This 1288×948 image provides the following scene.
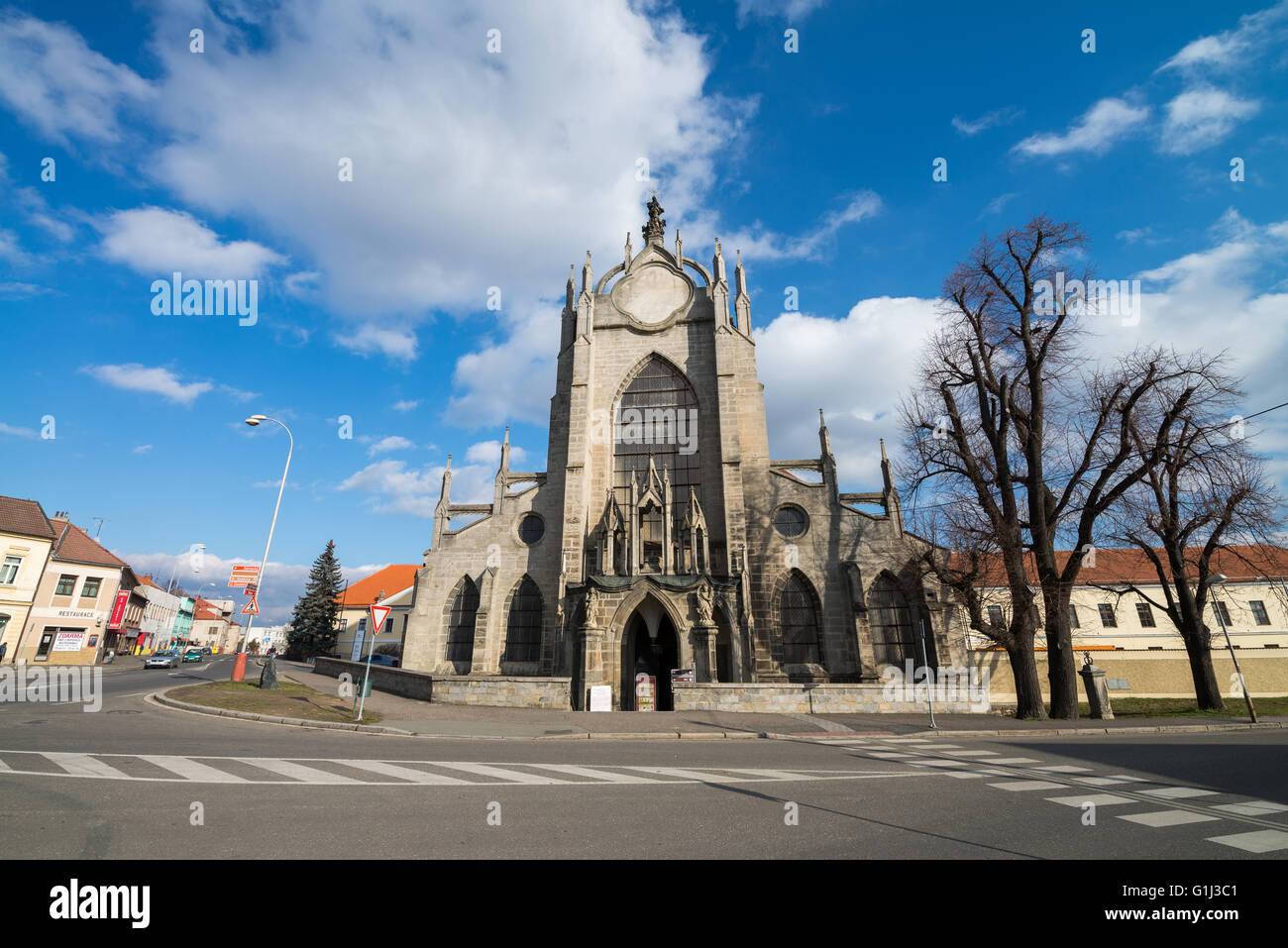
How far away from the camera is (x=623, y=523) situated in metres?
23.8

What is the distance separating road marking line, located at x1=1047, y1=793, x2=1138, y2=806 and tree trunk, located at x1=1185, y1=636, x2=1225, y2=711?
17632 millimetres

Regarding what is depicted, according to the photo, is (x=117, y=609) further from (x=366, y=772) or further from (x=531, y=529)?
(x=366, y=772)

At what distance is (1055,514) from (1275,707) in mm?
13385

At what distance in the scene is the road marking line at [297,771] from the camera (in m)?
6.96

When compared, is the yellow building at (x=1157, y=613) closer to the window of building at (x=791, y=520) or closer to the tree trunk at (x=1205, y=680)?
the tree trunk at (x=1205, y=680)

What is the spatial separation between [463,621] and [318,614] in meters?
27.7

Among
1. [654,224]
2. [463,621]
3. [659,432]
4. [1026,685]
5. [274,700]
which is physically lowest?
[274,700]

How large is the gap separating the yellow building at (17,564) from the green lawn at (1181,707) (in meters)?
51.7

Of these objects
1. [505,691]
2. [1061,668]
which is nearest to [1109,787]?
[1061,668]

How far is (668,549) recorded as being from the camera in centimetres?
2266

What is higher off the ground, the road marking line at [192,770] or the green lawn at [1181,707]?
the road marking line at [192,770]

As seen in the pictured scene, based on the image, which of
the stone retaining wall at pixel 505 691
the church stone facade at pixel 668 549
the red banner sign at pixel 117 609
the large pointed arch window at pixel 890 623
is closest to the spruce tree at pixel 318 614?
the red banner sign at pixel 117 609
